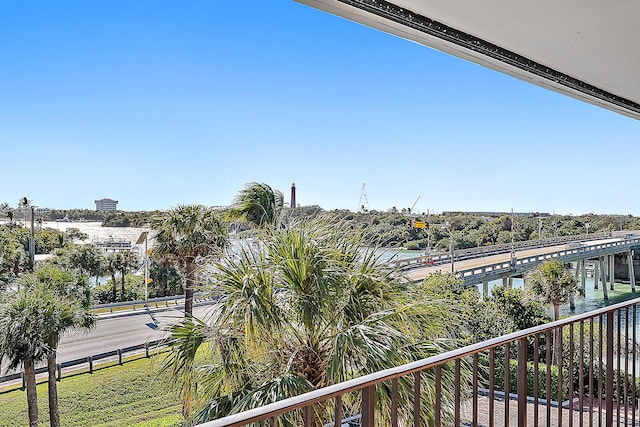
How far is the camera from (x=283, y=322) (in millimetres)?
3557

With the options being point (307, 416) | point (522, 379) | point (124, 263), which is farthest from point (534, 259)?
point (307, 416)

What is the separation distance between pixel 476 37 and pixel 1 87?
1461cm

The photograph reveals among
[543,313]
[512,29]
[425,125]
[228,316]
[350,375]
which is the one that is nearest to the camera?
[512,29]

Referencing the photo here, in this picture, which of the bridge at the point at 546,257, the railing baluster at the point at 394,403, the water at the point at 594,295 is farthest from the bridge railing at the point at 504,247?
the railing baluster at the point at 394,403

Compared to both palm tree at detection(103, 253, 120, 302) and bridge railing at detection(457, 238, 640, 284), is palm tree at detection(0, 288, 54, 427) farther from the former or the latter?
bridge railing at detection(457, 238, 640, 284)

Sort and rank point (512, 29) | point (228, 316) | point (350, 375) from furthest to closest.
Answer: point (228, 316)
point (350, 375)
point (512, 29)

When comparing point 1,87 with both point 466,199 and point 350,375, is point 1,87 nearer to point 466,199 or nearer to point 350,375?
point 350,375

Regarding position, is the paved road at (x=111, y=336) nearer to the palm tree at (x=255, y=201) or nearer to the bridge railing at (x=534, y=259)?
the palm tree at (x=255, y=201)

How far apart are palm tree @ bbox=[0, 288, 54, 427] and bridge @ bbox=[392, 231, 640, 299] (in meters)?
9.99

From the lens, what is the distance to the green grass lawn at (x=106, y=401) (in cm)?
1116

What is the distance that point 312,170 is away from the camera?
22031 millimetres

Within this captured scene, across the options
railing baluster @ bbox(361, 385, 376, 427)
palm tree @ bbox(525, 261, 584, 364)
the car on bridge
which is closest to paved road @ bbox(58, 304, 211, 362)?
palm tree @ bbox(525, 261, 584, 364)

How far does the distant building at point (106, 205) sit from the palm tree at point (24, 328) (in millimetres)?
2926

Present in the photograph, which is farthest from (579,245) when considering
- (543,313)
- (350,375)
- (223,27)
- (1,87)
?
(1,87)
